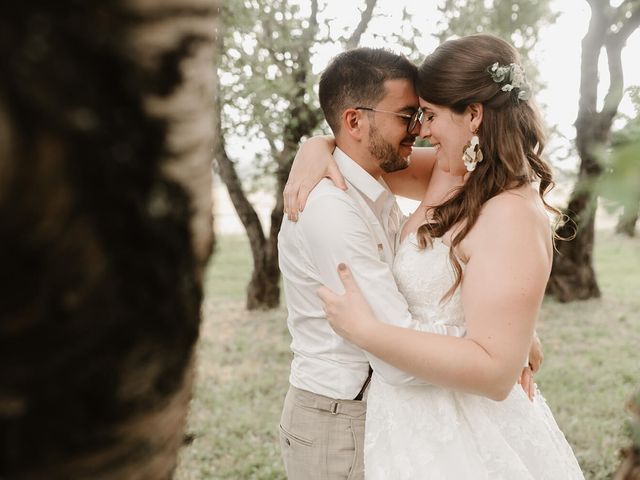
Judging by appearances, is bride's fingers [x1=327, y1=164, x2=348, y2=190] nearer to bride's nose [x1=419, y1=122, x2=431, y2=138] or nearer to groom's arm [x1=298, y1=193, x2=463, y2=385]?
groom's arm [x1=298, y1=193, x2=463, y2=385]

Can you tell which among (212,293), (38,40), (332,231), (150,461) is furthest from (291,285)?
(212,293)

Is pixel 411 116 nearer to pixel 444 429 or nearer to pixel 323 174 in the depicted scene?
pixel 323 174

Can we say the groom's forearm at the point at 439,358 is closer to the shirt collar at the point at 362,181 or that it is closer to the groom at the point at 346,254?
the groom at the point at 346,254

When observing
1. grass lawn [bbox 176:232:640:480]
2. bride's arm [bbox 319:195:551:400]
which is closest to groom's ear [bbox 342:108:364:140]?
bride's arm [bbox 319:195:551:400]

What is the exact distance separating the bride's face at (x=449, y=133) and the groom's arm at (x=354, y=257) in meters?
0.54

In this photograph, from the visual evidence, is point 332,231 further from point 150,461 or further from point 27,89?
point 27,89

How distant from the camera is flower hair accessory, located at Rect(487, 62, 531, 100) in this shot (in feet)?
8.74

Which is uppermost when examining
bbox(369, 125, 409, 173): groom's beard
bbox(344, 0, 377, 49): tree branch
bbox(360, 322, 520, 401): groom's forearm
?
bbox(344, 0, 377, 49): tree branch

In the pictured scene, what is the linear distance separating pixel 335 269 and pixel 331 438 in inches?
28.5

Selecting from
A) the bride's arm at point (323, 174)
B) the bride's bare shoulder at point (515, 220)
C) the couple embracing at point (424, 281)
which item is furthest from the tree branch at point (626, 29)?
the bride's bare shoulder at point (515, 220)

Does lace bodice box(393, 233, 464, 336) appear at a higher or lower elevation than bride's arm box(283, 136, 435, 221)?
lower

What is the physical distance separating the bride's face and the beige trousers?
3.49 ft

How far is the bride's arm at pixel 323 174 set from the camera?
269 cm

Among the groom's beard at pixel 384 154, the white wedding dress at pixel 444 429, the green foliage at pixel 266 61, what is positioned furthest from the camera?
the green foliage at pixel 266 61
